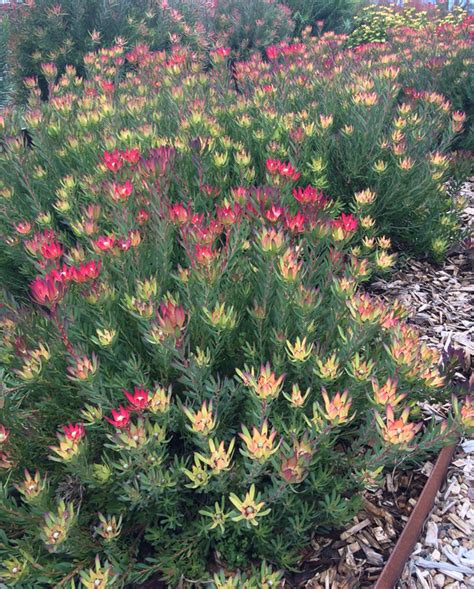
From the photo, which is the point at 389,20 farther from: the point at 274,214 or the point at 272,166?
the point at 274,214

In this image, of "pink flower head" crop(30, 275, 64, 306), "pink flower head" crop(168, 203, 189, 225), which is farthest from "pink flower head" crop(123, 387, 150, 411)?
"pink flower head" crop(168, 203, 189, 225)

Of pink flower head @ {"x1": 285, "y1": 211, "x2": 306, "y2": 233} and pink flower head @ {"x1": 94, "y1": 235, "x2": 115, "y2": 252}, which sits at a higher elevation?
pink flower head @ {"x1": 94, "y1": 235, "x2": 115, "y2": 252}

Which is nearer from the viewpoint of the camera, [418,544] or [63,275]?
[63,275]

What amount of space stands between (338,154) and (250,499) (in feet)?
7.51

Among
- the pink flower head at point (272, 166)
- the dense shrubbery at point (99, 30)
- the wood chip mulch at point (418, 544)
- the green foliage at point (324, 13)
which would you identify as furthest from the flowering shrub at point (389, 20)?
the wood chip mulch at point (418, 544)

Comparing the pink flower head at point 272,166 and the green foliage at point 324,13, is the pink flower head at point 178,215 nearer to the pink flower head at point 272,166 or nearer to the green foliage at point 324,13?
the pink flower head at point 272,166

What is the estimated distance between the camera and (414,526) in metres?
1.62

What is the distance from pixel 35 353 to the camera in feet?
4.49

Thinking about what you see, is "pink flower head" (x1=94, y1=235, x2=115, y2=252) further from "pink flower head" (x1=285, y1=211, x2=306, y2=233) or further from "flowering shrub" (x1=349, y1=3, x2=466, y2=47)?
"flowering shrub" (x1=349, y1=3, x2=466, y2=47)

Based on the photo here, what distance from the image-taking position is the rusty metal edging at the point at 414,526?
1482 millimetres

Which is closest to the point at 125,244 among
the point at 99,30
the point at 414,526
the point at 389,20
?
the point at 414,526

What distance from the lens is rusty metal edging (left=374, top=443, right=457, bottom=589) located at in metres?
1.48

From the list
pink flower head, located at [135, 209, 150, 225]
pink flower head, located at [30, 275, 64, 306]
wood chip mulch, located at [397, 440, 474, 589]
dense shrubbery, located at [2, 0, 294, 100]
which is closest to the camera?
pink flower head, located at [30, 275, 64, 306]

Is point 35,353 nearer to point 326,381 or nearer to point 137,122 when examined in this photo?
point 326,381
